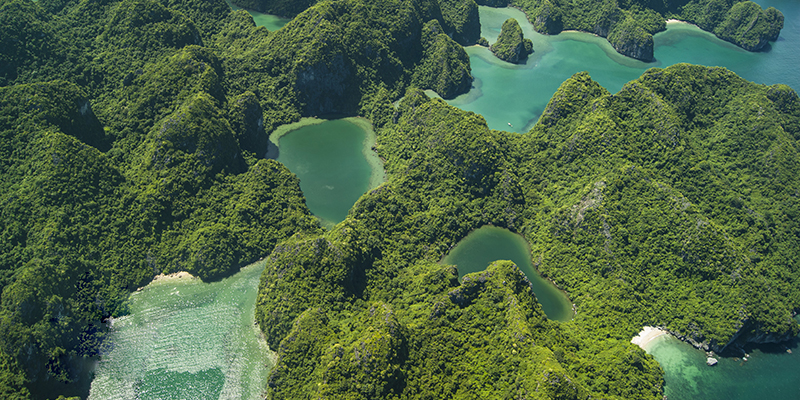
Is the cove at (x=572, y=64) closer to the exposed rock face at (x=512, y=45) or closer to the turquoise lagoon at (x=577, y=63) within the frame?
the turquoise lagoon at (x=577, y=63)

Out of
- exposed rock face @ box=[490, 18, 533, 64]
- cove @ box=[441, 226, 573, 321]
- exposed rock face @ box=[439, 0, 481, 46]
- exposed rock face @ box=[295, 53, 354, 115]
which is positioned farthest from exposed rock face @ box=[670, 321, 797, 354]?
exposed rock face @ box=[439, 0, 481, 46]

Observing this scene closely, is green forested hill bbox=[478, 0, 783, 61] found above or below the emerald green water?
above

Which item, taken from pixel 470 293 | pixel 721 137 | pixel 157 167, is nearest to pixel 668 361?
pixel 470 293

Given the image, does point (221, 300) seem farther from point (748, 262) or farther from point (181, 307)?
point (748, 262)

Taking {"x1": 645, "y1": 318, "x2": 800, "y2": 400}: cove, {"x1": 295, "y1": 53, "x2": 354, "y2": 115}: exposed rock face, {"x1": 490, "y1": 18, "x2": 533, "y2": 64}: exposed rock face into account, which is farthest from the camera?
{"x1": 490, "y1": 18, "x2": 533, "y2": 64}: exposed rock face

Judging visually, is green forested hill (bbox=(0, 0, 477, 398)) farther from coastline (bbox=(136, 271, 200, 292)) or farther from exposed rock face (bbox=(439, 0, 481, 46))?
exposed rock face (bbox=(439, 0, 481, 46))

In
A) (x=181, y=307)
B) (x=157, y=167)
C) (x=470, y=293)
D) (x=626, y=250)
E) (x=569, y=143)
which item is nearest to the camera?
(x=470, y=293)

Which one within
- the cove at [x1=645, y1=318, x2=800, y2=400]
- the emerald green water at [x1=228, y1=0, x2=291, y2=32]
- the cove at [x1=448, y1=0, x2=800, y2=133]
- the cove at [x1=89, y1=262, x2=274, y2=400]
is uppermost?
the emerald green water at [x1=228, y1=0, x2=291, y2=32]

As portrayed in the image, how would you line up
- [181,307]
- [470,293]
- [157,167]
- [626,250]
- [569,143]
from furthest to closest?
[569,143]
[157,167]
[626,250]
[181,307]
[470,293]
